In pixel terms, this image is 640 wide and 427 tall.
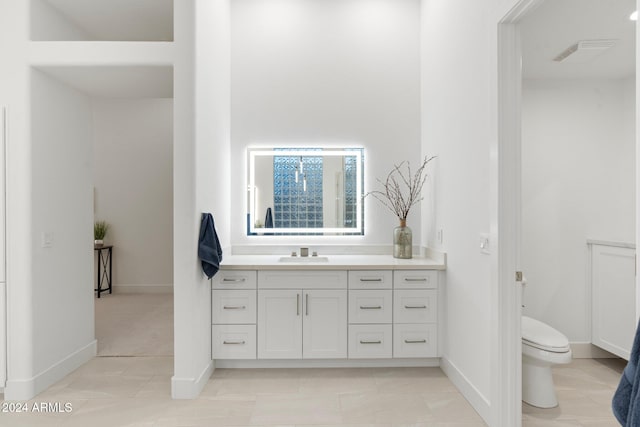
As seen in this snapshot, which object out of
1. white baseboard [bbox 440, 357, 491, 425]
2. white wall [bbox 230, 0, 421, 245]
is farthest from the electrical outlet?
white baseboard [bbox 440, 357, 491, 425]

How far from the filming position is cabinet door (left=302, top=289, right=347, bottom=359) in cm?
324

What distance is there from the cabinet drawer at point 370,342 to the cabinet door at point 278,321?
1.43ft

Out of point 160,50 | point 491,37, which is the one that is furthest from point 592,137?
point 160,50

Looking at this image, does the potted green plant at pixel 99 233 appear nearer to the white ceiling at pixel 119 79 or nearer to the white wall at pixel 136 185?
the white wall at pixel 136 185

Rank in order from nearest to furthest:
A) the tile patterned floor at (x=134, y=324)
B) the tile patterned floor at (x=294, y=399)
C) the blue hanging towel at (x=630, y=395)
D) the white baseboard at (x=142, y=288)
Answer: the blue hanging towel at (x=630, y=395) → the tile patterned floor at (x=294, y=399) → the tile patterned floor at (x=134, y=324) → the white baseboard at (x=142, y=288)

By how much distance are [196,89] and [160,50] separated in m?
0.35

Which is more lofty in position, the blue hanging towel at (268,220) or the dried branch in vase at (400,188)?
the dried branch in vase at (400,188)

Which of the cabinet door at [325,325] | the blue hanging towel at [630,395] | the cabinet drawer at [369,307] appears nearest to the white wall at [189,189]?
the cabinet door at [325,325]

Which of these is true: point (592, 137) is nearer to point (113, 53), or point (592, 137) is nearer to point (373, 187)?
point (373, 187)

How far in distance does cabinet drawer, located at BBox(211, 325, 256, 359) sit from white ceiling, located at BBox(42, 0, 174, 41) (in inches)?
95.8

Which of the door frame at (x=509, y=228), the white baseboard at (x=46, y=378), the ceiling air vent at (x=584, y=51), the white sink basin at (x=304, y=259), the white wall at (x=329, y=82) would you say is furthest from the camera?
the white wall at (x=329, y=82)

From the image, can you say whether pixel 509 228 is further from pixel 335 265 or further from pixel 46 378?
pixel 46 378

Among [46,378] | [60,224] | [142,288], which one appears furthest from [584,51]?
[142,288]

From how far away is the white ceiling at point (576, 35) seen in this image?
102 inches
